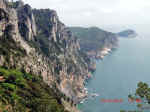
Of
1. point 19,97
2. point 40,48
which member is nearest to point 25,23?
point 40,48

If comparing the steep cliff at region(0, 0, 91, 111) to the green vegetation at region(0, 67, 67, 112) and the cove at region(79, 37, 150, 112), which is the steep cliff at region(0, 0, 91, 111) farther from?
the green vegetation at region(0, 67, 67, 112)

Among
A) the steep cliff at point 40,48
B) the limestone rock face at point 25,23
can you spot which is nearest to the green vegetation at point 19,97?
the steep cliff at point 40,48

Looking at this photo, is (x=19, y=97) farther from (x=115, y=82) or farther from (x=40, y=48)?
(x=115, y=82)

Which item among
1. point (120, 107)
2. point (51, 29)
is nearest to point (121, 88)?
point (120, 107)

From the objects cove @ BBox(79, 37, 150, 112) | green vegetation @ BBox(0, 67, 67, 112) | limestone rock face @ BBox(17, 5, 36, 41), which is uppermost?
limestone rock face @ BBox(17, 5, 36, 41)

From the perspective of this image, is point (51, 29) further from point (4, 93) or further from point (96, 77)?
point (4, 93)

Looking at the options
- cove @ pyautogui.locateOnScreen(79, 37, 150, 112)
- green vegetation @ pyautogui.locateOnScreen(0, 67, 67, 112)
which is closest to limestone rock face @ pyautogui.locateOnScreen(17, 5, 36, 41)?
cove @ pyautogui.locateOnScreen(79, 37, 150, 112)

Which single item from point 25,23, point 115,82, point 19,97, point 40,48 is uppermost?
point 25,23

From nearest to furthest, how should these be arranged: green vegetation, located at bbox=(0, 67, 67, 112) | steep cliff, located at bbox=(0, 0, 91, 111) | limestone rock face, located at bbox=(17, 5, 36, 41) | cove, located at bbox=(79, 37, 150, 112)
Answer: green vegetation, located at bbox=(0, 67, 67, 112) → steep cliff, located at bbox=(0, 0, 91, 111) → limestone rock face, located at bbox=(17, 5, 36, 41) → cove, located at bbox=(79, 37, 150, 112)

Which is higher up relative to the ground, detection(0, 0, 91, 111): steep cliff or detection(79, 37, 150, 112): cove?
detection(0, 0, 91, 111): steep cliff
